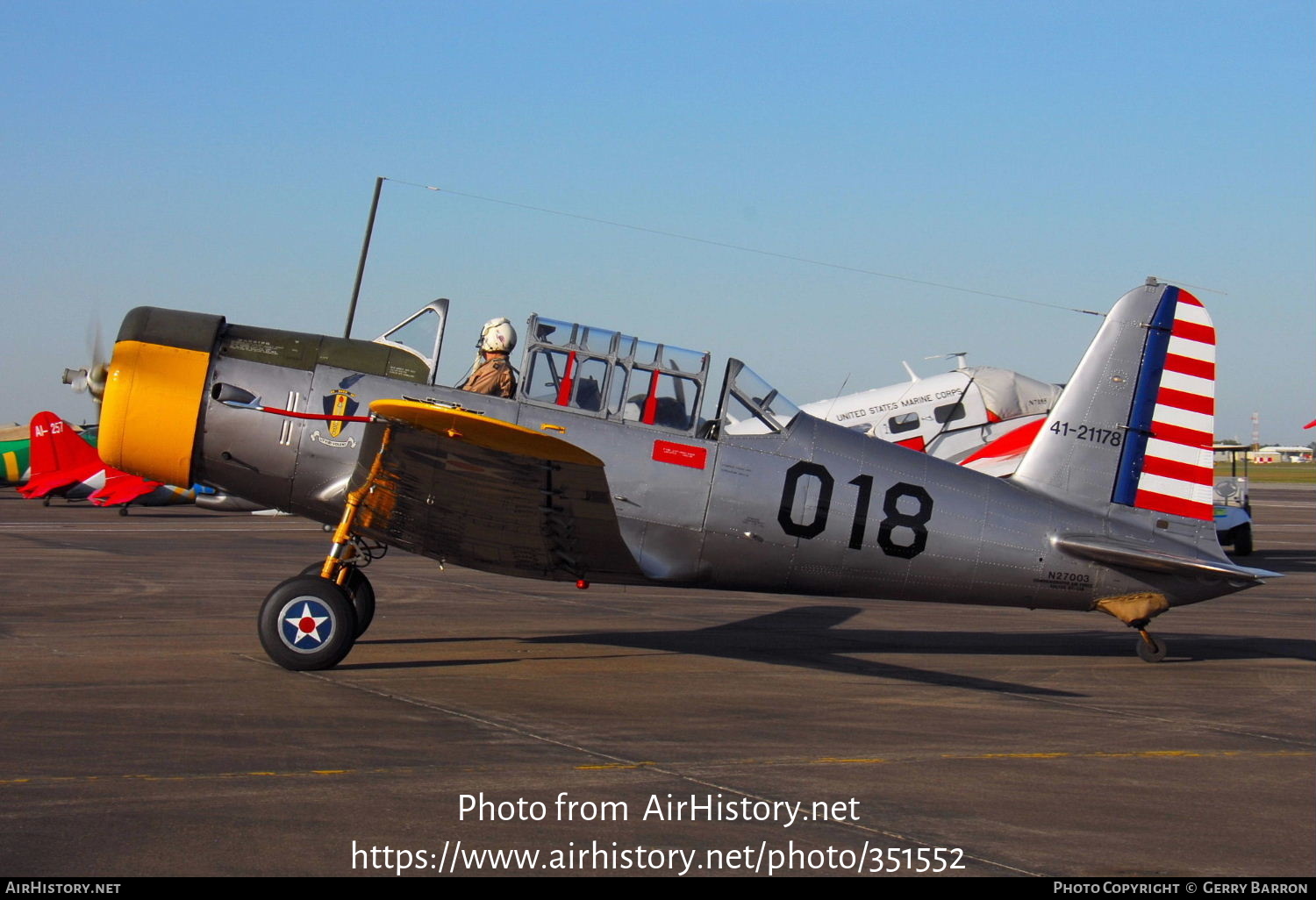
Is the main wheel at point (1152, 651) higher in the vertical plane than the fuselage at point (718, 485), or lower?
lower

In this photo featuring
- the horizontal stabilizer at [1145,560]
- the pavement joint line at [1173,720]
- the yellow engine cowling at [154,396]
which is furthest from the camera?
the horizontal stabilizer at [1145,560]

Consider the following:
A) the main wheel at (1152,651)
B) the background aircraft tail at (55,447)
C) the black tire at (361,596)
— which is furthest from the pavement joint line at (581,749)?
the background aircraft tail at (55,447)

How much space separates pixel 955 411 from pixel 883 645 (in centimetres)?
962

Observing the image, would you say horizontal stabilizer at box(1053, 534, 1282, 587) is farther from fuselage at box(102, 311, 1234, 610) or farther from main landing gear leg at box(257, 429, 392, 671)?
main landing gear leg at box(257, 429, 392, 671)

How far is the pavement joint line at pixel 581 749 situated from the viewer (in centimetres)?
455

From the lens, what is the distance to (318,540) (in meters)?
21.7

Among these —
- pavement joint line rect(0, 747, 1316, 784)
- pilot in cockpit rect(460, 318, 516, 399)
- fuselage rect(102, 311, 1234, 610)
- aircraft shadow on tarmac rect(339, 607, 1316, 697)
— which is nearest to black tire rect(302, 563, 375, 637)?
aircraft shadow on tarmac rect(339, 607, 1316, 697)

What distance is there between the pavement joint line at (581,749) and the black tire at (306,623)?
15 cm

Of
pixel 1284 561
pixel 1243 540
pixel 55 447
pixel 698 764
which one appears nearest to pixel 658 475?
pixel 698 764

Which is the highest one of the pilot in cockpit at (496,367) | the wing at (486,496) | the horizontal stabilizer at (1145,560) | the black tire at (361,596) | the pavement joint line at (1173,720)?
the pilot in cockpit at (496,367)

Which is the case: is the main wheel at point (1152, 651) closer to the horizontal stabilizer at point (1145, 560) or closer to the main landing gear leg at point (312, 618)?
the horizontal stabilizer at point (1145, 560)

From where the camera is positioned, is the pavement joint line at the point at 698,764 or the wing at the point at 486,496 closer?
the pavement joint line at the point at 698,764

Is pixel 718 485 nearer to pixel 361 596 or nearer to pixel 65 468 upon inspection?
pixel 361 596
